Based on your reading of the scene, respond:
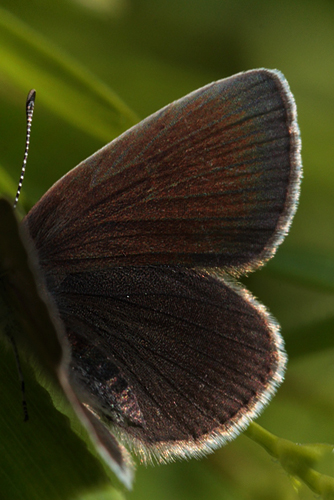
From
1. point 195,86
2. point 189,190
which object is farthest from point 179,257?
point 195,86

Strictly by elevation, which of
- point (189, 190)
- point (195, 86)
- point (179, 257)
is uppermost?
point (195, 86)

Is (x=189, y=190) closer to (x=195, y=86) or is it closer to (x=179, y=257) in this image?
(x=179, y=257)

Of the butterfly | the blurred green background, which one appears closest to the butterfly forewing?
the butterfly

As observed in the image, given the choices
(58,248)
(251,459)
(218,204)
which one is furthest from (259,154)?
(251,459)

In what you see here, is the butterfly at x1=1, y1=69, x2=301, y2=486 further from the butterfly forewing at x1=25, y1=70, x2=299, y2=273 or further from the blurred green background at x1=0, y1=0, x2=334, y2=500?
the blurred green background at x1=0, y1=0, x2=334, y2=500

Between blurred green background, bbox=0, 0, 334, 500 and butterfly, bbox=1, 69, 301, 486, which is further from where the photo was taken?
blurred green background, bbox=0, 0, 334, 500
